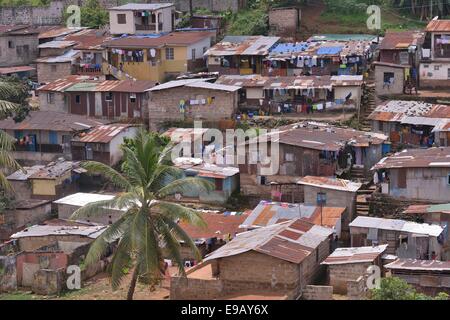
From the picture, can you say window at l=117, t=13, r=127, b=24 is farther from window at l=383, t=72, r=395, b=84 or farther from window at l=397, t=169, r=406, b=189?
window at l=397, t=169, r=406, b=189

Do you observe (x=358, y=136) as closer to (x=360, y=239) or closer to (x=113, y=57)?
(x=360, y=239)

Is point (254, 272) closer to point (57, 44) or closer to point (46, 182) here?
point (46, 182)

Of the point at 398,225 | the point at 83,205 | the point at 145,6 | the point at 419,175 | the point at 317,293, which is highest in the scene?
the point at 145,6

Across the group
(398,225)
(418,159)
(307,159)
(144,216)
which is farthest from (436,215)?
(144,216)

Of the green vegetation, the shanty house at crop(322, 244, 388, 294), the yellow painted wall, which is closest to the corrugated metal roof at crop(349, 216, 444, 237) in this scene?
the shanty house at crop(322, 244, 388, 294)

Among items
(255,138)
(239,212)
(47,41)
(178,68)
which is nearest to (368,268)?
(239,212)

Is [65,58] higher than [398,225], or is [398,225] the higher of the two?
[65,58]
